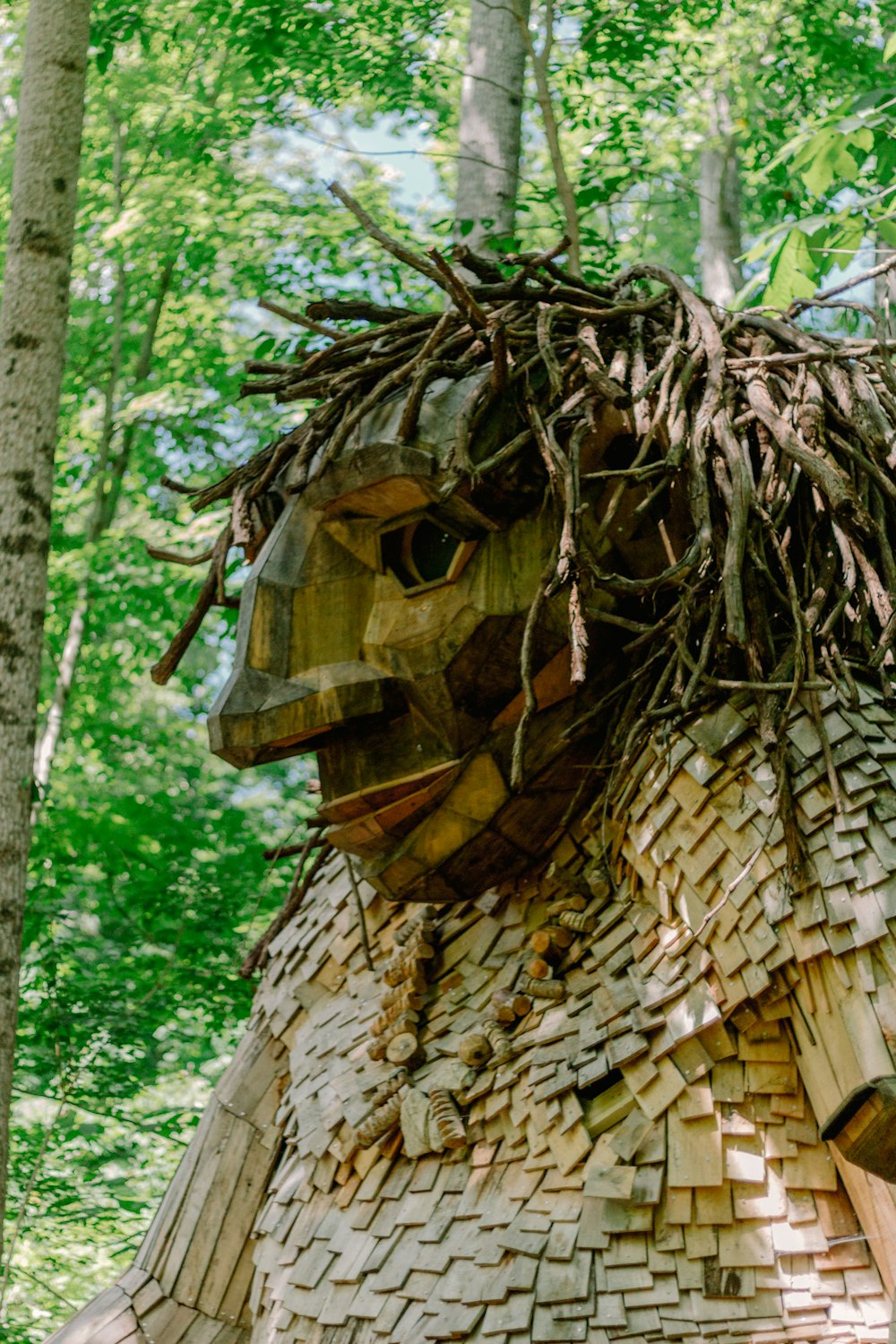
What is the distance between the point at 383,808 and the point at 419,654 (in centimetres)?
33

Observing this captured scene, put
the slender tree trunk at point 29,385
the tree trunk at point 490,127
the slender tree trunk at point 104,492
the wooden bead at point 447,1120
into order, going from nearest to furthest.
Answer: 1. the wooden bead at point 447,1120
2. the slender tree trunk at point 29,385
3. the tree trunk at point 490,127
4. the slender tree trunk at point 104,492

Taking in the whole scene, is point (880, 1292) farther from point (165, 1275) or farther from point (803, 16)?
point (803, 16)

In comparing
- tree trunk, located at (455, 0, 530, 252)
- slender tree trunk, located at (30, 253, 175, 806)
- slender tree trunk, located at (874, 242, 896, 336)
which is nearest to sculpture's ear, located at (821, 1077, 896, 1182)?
slender tree trunk, located at (874, 242, 896, 336)

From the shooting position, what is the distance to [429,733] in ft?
9.45

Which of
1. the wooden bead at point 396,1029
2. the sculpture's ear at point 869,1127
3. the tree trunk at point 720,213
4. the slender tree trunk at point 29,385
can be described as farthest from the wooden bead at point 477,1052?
the tree trunk at point 720,213

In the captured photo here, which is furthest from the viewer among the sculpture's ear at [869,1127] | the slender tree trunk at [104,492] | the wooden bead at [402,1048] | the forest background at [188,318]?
the slender tree trunk at [104,492]

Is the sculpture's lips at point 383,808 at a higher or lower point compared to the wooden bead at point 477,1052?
higher

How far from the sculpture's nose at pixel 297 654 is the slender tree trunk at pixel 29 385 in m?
0.81

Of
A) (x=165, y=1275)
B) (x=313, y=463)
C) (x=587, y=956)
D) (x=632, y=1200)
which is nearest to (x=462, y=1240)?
(x=632, y=1200)

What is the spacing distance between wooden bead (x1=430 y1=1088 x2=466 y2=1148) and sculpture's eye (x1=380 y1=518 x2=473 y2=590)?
3.36 feet

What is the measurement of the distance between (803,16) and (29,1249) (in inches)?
300

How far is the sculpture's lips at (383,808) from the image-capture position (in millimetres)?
2869

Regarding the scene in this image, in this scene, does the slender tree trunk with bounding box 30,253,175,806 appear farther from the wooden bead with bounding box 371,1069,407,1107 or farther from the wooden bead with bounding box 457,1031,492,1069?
the wooden bead with bounding box 457,1031,492,1069

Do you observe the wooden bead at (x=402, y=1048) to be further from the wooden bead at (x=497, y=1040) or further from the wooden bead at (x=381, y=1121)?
the wooden bead at (x=497, y=1040)
